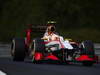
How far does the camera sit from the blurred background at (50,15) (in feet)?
120

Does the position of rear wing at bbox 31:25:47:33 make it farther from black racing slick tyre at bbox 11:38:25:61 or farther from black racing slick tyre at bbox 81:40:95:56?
black racing slick tyre at bbox 81:40:95:56

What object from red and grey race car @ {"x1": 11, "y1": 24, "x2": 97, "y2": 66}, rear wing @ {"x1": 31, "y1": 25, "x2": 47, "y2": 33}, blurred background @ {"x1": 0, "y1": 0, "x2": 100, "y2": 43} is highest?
blurred background @ {"x1": 0, "y1": 0, "x2": 100, "y2": 43}

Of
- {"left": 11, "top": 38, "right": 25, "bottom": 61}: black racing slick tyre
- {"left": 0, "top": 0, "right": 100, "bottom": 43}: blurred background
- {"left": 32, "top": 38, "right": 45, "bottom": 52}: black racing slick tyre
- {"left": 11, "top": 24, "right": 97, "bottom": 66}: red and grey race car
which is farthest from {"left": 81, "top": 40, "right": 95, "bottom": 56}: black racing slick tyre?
{"left": 0, "top": 0, "right": 100, "bottom": 43}: blurred background

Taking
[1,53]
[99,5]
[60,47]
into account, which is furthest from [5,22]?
[60,47]

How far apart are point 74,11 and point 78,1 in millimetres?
1422

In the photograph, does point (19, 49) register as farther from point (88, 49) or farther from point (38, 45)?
point (88, 49)

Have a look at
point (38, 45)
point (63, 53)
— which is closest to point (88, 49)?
point (63, 53)

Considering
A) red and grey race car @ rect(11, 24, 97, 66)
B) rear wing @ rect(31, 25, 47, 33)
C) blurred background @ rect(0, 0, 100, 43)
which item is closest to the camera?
red and grey race car @ rect(11, 24, 97, 66)

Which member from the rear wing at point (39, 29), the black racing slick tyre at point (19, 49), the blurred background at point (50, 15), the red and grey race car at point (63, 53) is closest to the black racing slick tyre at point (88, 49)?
the red and grey race car at point (63, 53)

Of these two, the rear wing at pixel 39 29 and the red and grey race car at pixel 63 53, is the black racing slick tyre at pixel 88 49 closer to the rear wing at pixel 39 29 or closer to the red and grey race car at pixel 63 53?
the red and grey race car at pixel 63 53

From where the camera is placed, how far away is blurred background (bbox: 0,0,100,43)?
3662 centimetres

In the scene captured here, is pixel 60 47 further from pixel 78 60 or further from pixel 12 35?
pixel 12 35

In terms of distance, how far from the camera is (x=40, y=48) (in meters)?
15.9

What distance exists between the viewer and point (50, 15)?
38.0 meters
